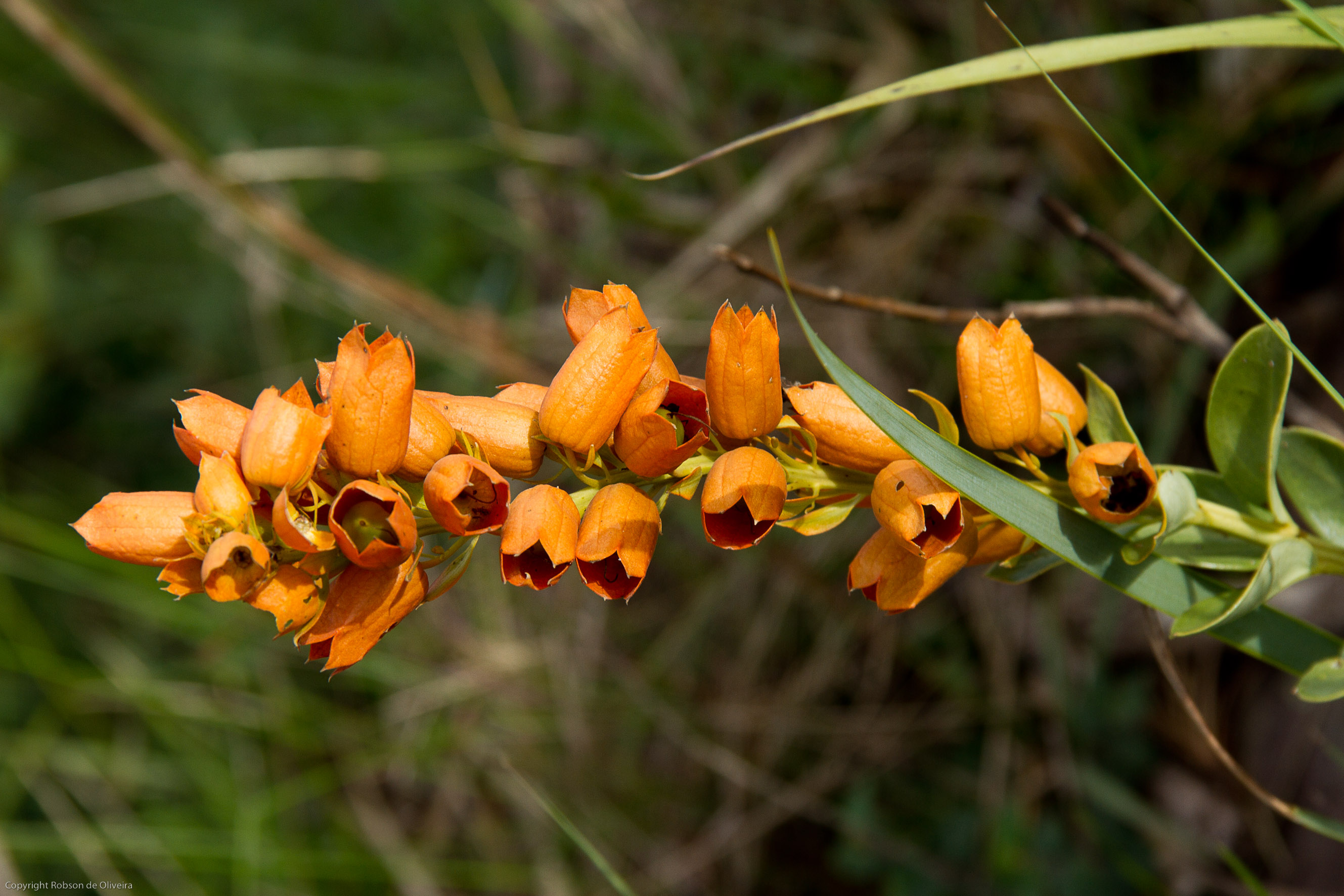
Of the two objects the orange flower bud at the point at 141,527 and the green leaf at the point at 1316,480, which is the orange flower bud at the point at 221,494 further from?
the green leaf at the point at 1316,480

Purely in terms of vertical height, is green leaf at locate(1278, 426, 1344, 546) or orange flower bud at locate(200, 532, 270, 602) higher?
orange flower bud at locate(200, 532, 270, 602)

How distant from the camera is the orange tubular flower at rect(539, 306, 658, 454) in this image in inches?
36.1

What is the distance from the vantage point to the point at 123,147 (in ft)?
14.0

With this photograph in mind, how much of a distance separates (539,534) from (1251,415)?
0.77m

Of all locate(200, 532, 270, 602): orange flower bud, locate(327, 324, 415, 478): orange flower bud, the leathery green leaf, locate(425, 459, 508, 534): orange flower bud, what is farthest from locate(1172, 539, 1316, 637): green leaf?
locate(200, 532, 270, 602): orange flower bud

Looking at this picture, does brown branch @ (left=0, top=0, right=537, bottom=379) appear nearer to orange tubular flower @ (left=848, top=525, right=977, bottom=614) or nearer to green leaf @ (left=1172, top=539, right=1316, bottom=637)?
orange tubular flower @ (left=848, top=525, right=977, bottom=614)

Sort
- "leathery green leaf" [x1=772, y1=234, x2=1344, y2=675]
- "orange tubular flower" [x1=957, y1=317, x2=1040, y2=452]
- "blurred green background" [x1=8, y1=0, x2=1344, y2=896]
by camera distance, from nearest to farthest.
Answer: "leathery green leaf" [x1=772, y1=234, x2=1344, y2=675] → "orange tubular flower" [x1=957, y1=317, x2=1040, y2=452] → "blurred green background" [x1=8, y1=0, x2=1344, y2=896]

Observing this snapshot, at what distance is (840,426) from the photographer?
92 cm

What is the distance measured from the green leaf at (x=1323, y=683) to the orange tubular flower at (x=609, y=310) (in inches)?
28.1

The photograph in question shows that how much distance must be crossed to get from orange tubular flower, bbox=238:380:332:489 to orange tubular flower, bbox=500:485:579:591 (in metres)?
0.21

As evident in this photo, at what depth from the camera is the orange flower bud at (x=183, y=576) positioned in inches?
36.8

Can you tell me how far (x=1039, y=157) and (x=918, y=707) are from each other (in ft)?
5.63

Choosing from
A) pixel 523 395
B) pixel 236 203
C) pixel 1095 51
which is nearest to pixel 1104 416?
pixel 1095 51

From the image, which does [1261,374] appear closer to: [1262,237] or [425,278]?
[1262,237]
